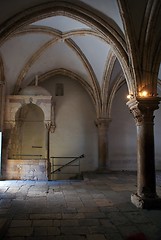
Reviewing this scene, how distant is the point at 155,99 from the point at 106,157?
20.5ft

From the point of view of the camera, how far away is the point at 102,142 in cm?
1151

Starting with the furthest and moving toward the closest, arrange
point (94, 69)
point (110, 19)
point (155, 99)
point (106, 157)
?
point (106, 157), point (94, 69), point (110, 19), point (155, 99)

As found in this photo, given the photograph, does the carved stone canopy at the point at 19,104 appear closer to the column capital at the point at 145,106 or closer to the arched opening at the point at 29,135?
the arched opening at the point at 29,135

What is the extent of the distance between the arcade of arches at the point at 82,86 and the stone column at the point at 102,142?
5 centimetres

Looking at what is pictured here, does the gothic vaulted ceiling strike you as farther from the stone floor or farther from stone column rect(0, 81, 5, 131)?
the stone floor

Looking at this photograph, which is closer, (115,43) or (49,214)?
(49,214)

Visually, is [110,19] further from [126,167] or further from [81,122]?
[126,167]

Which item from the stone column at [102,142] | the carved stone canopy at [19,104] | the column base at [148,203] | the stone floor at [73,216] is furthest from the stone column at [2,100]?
the column base at [148,203]

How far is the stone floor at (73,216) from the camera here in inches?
146

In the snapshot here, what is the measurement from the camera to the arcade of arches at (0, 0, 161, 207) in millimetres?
5691

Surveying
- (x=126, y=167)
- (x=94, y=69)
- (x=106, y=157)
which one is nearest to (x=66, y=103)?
(x=94, y=69)

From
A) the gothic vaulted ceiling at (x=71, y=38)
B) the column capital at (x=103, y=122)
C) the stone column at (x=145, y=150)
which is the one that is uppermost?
the gothic vaulted ceiling at (x=71, y=38)

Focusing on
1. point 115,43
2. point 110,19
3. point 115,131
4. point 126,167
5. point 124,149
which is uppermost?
point 110,19

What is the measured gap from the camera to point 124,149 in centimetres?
1235
